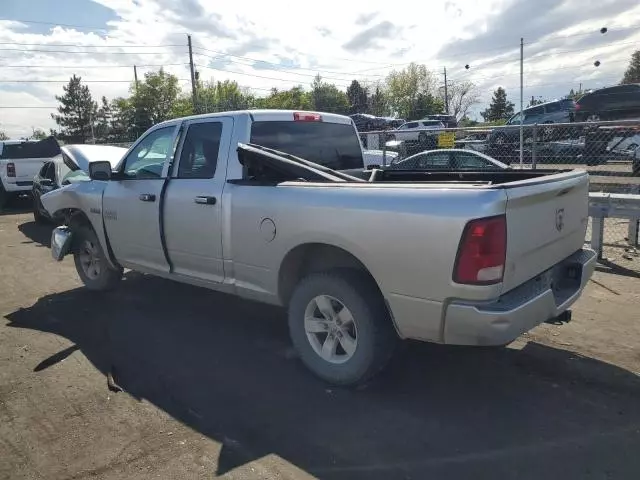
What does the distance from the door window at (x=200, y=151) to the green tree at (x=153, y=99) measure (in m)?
62.3

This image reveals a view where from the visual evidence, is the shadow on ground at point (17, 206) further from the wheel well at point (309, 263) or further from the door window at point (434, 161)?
the wheel well at point (309, 263)

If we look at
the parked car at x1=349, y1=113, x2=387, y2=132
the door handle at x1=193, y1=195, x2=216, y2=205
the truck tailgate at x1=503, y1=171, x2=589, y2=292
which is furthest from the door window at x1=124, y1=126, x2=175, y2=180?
the parked car at x1=349, y1=113, x2=387, y2=132

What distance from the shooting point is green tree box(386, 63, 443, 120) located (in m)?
69.2

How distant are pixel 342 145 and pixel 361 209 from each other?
2074 mm

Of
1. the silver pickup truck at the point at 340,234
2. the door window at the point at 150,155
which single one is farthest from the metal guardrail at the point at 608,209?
the door window at the point at 150,155

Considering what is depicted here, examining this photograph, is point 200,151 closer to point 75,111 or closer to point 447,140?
point 447,140

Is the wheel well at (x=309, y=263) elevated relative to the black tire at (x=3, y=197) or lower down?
elevated

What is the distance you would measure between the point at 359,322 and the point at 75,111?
9555cm

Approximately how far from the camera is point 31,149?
1598 centimetres

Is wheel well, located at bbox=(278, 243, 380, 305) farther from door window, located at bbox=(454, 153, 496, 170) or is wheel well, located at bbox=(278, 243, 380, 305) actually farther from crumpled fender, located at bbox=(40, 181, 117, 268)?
door window, located at bbox=(454, 153, 496, 170)

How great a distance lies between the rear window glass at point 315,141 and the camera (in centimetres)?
Result: 462

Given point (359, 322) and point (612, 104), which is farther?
point (612, 104)

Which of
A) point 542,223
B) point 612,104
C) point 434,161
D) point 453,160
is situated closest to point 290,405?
point 542,223

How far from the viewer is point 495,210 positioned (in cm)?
290
